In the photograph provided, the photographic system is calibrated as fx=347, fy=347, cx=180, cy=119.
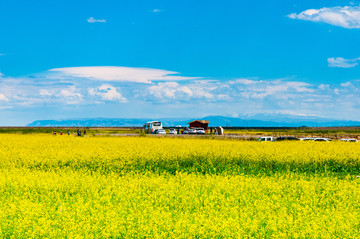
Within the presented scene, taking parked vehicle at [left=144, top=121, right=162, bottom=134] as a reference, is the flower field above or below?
below

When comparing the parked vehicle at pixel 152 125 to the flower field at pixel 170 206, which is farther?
the parked vehicle at pixel 152 125

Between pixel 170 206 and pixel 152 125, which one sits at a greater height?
pixel 152 125

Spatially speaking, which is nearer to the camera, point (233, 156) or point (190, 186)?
point (190, 186)

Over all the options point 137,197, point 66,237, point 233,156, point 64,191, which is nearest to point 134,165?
point 233,156

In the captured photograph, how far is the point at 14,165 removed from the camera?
1845 centimetres

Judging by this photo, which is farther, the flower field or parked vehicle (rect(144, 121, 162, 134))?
parked vehicle (rect(144, 121, 162, 134))

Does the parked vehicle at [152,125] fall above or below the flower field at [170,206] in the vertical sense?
above

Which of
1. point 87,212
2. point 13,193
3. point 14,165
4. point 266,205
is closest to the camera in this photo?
point 87,212

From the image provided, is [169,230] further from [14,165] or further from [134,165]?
[14,165]

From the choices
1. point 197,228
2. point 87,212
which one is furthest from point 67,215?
point 197,228

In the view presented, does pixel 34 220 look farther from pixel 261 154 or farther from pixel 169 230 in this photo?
pixel 261 154

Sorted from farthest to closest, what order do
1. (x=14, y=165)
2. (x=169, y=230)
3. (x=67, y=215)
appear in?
(x=14, y=165) → (x=67, y=215) → (x=169, y=230)

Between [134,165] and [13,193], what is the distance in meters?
→ 8.11

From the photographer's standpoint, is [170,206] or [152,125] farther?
[152,125]
